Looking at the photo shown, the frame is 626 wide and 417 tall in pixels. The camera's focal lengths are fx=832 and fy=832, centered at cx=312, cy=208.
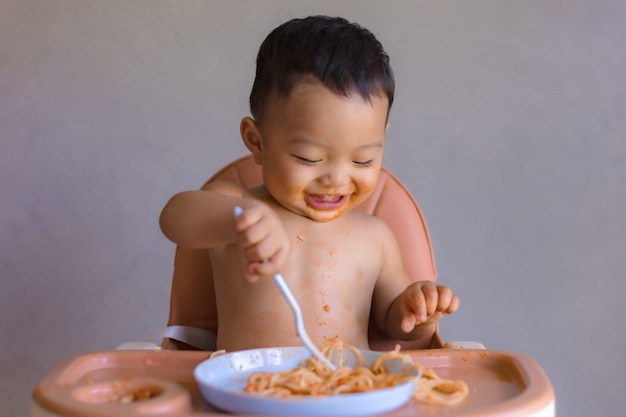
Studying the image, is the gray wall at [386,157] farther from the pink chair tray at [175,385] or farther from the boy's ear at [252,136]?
the pink chair tray at [175,385]

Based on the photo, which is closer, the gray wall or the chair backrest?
the chair backrest

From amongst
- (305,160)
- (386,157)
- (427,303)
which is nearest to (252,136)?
(305,160)

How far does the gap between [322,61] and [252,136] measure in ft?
0.56

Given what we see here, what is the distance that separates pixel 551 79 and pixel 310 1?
1.84 feet

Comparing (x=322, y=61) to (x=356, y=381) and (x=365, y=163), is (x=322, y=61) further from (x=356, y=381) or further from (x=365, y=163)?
(x=356, y=381)

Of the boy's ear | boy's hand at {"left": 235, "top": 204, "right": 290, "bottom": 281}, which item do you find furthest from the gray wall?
boy's hand at {"left": 235, "top": 204, "right": 290, "bottom": 281}

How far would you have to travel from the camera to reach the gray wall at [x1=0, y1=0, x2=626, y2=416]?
6.01 ft

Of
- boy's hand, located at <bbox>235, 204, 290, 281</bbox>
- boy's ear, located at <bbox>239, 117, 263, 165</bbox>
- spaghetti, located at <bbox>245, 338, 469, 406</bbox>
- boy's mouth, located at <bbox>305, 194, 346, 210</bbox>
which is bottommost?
spaghetti, located at <bbox>245, 338, 469, 406</bbox>

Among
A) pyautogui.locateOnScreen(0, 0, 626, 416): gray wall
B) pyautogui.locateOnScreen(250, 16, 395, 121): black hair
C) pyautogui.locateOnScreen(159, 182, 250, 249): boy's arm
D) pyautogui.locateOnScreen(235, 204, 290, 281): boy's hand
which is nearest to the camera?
pyautogui.locateOnScreen(235, 204, 290, 281): boy's hand

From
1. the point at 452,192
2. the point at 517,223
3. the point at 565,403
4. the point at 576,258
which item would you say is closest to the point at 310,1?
the point at 452,192

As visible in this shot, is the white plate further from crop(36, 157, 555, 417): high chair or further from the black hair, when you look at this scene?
the black hair

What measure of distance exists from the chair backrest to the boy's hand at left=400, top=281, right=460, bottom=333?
0.52ft

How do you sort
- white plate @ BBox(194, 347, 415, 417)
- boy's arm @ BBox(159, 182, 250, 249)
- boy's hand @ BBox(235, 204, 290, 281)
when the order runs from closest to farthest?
white plate @ BBox(194, 347, 415, 417)
boy's hand @ BBox(235, 204, 290, 281)
boy's arm @ BBox(159, 182, 250, 249)

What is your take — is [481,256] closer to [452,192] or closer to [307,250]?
[452,192]
